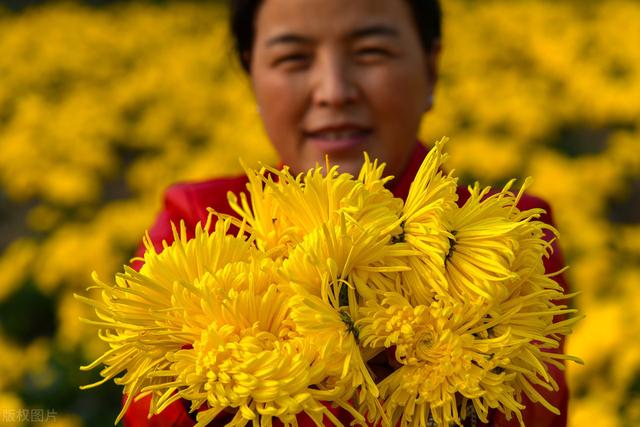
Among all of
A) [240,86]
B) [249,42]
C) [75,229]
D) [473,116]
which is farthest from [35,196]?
[249,42]

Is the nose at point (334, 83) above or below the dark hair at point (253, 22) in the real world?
below

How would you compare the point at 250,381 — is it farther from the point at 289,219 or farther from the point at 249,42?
the point at 249,42

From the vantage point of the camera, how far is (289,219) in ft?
3.13

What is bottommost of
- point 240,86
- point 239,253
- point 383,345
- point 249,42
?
point 383,345

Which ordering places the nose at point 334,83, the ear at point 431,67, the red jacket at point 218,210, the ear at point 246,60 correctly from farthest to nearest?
the ear at point 246,60, the ear at point 431,67, the nose at point 334,83, the red jacket at point 218,210

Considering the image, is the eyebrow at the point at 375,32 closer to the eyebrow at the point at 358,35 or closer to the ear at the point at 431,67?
the eyebrow at the point at 358,35

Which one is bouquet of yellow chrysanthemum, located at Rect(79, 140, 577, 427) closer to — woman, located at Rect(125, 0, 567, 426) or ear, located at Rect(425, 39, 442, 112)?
woman, located at Rect(125, 0, 567, 426)

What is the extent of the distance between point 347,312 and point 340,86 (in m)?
0.52

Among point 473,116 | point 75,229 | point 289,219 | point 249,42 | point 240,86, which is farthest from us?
point 240,86

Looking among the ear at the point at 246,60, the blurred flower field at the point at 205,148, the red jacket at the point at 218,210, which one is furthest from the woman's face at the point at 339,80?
the blurred flower field at the point at 205,148

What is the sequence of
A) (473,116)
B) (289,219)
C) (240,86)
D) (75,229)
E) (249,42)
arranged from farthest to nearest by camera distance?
(240,86) < (473,116) < (75,229) < (249,42) < (289,219)

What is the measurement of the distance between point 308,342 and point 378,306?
77 mm

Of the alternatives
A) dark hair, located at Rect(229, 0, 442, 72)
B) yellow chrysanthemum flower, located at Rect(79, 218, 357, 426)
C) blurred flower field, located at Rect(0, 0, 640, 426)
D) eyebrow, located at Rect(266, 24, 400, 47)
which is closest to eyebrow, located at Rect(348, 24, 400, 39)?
eyebrow, located at Rect(266, 24, 400, 47)

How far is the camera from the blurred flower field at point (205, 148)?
120 inches
